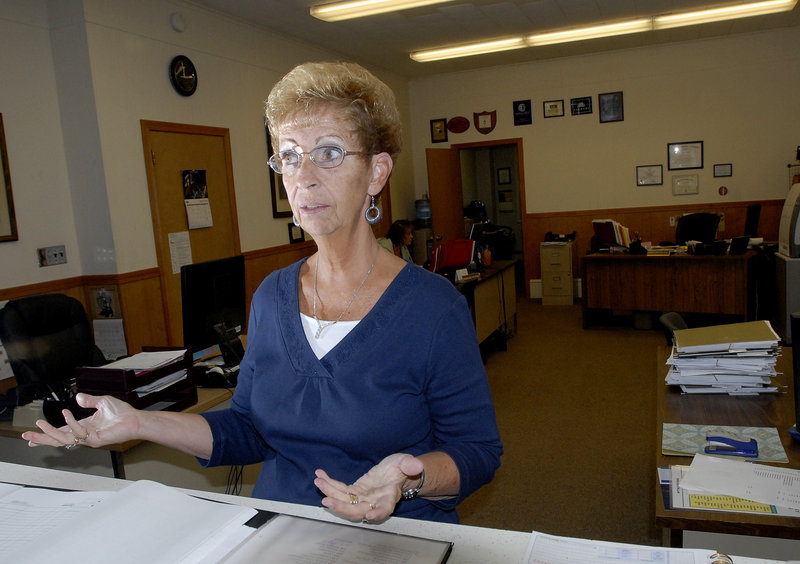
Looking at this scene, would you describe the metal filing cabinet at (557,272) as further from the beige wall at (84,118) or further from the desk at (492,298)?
the beige wall at (84,118)

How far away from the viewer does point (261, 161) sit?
6109 millimetres

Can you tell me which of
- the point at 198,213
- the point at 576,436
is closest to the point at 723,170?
the point at 576,436

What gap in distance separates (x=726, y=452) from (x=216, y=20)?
5276 mm

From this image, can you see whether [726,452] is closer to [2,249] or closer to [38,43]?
[2,249]

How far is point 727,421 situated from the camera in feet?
6.41

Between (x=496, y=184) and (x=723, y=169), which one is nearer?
(x=723, y=169)

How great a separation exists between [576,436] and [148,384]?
2.76 meters

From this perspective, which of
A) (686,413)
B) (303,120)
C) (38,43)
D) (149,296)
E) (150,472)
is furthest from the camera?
(149,296)

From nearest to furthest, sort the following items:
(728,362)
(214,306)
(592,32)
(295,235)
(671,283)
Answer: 1. (728,362)
2. (214,306)
3. (671,283)
4. (295,235)
5. (592,32)

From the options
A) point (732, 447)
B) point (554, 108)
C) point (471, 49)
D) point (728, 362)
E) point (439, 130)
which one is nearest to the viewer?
point (732, 447)

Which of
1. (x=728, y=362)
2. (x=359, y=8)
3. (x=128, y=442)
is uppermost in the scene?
(x=359, y=8)

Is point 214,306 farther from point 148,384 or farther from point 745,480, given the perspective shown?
point 745,480

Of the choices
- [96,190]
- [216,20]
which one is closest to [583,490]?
[96,190]

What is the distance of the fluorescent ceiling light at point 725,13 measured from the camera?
6254 mm
